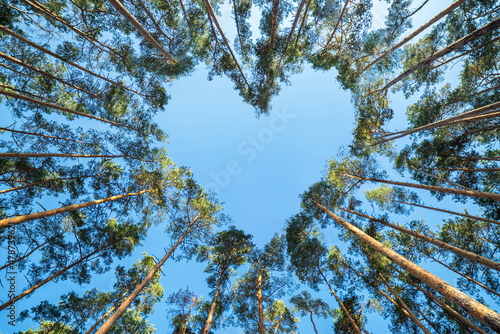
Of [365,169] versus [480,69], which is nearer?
[480,69]

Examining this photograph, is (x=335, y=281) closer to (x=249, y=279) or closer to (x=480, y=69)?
(x=249, y=279)

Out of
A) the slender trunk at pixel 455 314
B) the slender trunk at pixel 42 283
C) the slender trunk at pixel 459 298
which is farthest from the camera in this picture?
the slender trunk at pixel 42 283

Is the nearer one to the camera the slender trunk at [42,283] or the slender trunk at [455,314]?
the slender trunk at [455,314]

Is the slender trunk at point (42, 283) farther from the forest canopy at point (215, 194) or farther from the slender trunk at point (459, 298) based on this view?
the slender trunk at point (459, 298)

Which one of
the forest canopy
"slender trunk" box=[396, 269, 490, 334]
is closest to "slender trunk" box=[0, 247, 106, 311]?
the forest canopy

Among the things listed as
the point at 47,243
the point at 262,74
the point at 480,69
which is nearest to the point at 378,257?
the point at 480,69

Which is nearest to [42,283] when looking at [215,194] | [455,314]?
[215,194]

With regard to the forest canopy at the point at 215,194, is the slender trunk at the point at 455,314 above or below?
below

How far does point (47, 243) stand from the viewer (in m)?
8.98

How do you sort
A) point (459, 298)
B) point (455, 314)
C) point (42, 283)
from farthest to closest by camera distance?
point (42, 283) → point (455, 314) → point (459, 298)

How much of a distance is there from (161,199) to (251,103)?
29.4 ft

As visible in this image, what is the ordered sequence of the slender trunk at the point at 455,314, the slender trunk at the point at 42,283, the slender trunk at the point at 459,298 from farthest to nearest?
the slender trunk at the point at 42,283
the slender trunk at the point at 455,314
the slender trunk at the point at 459,298

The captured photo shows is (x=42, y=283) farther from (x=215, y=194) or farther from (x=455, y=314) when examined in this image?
(x=455, y=314)

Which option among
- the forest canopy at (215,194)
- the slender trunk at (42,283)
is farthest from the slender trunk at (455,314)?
the slender trunk at (42,283)
